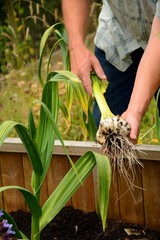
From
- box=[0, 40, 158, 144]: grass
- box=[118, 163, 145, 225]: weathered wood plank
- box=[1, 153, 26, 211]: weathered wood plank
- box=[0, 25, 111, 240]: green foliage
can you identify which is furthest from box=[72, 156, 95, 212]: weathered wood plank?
box=[0, 40, 158, 144]: grass

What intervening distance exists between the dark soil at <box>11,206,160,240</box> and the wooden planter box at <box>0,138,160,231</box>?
0.04 meters

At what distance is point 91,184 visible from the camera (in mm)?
2488

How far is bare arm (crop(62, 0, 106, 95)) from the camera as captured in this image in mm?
2113

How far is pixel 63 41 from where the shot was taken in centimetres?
233

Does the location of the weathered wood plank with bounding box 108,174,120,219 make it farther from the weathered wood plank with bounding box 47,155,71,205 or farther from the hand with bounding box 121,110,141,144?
the hand with bounding box 121,110,141,144

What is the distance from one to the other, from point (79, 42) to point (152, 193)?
58 cm

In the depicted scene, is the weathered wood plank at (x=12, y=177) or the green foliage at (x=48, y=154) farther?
the weathered wood plank at (x=12, y=177)

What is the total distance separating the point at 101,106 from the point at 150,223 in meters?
0.62

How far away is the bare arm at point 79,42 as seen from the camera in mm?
2113

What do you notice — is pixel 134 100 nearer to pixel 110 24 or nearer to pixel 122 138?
pixel 122 138

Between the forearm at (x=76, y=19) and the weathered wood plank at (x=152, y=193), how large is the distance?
0.48 metres

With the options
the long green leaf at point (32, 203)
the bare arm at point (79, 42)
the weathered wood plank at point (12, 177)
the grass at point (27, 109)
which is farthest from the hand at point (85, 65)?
the grass at point (27, 109)

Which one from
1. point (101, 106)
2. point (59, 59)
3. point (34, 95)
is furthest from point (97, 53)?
point (59, 59)

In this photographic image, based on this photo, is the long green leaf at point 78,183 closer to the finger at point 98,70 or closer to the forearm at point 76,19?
the finger at point 98,70
